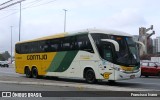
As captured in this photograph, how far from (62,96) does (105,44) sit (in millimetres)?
7310

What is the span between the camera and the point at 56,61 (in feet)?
85.6

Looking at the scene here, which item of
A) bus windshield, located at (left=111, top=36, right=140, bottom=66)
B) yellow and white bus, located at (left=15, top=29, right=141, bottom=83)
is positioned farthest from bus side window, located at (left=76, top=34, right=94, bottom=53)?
bus windshield, located at (left=111, top=36, right=140, bottom=66)

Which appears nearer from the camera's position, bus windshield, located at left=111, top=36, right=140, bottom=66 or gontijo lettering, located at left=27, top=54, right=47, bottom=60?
bus windshield, located at left=111, top=36, right=140, bottom=66

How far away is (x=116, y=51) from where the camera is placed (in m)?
21.1

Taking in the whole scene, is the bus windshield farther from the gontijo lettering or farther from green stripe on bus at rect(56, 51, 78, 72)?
the gontijo lettering

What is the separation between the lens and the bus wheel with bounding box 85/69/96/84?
22.4 m

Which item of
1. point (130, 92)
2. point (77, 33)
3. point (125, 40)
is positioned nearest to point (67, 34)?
point (77, 33)

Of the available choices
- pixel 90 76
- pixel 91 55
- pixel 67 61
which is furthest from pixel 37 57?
pixel 91 55

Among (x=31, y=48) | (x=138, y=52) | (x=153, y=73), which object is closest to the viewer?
(x=138, y=52)

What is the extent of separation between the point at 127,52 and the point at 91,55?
7.50 ft

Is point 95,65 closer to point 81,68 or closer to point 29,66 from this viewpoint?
point 81,68

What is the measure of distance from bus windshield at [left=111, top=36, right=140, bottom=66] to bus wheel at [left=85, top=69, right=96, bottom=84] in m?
2.09

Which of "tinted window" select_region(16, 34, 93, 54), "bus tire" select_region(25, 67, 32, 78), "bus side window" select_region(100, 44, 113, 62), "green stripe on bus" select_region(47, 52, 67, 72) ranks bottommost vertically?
"bus tire" select_region(25, 67, 32, 78)

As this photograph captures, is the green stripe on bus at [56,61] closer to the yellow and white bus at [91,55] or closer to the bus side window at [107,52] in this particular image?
the yellow and white bus at [91,55]
